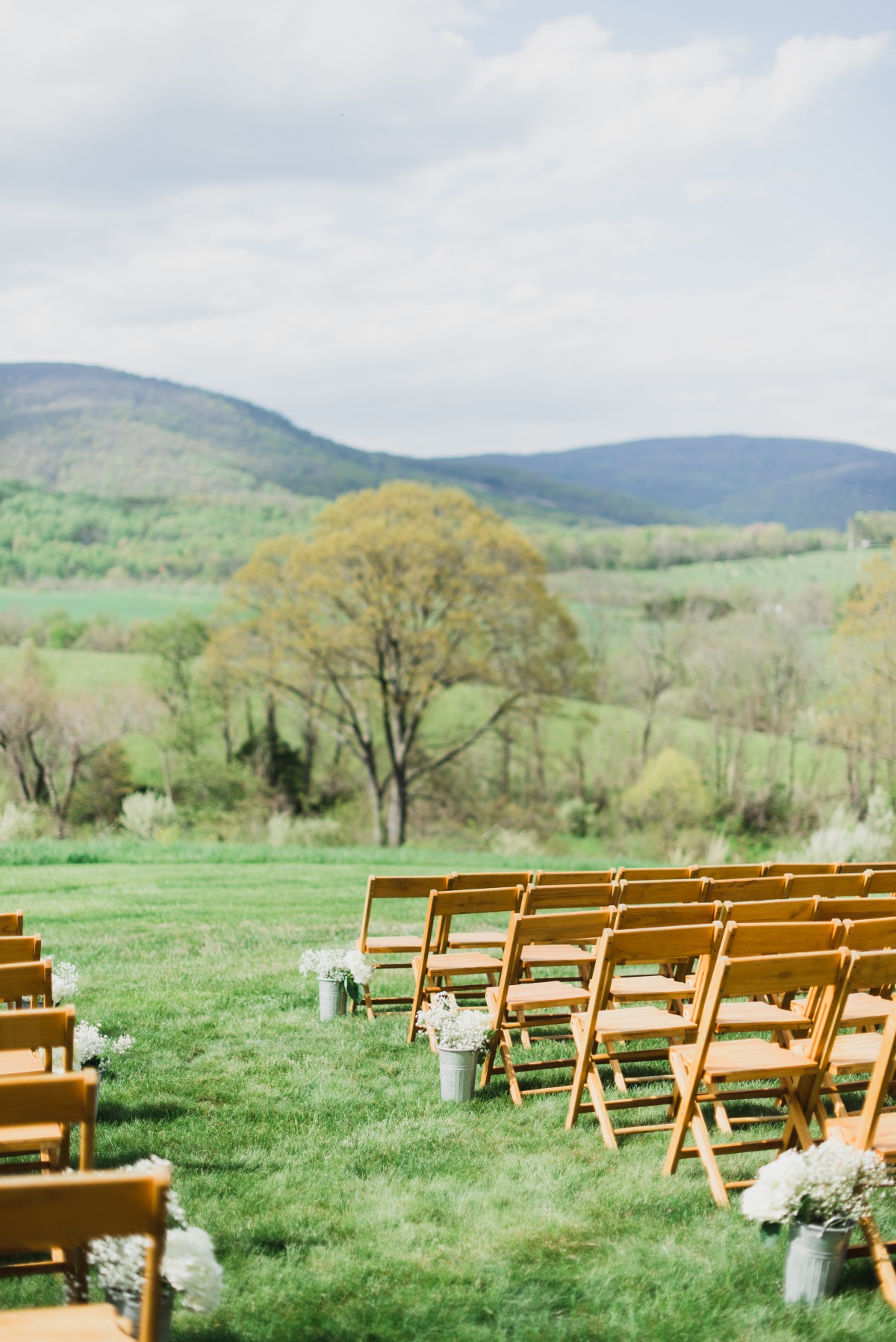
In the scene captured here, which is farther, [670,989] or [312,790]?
[312,790]

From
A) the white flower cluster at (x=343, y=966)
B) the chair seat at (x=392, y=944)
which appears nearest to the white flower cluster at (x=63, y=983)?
the white flower cluster at (x=343, y=966)

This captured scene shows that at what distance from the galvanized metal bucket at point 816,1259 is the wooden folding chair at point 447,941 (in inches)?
104

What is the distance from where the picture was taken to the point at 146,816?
28844 millimetres

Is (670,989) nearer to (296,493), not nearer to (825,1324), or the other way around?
(825,1324)

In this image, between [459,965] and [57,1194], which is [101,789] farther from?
[57,1194]

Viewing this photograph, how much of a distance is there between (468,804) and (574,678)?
5.79 metres

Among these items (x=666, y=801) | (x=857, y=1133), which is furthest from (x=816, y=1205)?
(x=666, y=801)

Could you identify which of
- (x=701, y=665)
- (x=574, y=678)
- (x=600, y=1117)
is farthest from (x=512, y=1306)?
(x=701, y=665)

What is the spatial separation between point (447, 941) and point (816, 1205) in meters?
3.65

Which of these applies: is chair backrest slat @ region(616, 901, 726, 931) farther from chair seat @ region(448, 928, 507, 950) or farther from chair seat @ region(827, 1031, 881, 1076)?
chair seat @ region(448, 928, 507, 950)

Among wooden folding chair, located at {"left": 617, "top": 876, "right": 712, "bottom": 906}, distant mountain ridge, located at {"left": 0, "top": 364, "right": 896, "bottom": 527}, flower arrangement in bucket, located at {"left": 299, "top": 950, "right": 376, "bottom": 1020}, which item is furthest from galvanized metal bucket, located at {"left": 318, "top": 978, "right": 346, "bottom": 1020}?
distant mountain ridge, located at {"left": 0, "top": 364, "right": 896, "bottom": 527}

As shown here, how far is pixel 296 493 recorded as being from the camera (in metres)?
85.4

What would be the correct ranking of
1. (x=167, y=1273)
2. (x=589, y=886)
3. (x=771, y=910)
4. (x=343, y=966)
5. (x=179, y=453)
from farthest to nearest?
(x=179, y=453)
(x=343, y=966)
(x=589, y=886)
(x=771, y=910)
(x=167, y=1273)

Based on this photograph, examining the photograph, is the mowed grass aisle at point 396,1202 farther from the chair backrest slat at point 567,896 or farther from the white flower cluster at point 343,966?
the chair backrest slat at point 567,896
